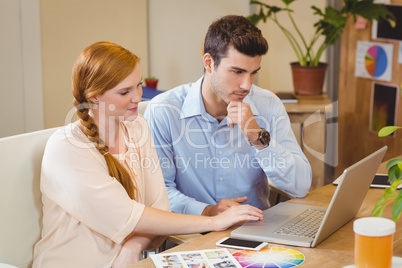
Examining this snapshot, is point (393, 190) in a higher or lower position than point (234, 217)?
higher

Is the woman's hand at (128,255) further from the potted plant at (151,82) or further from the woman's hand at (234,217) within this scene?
the potted plant at (151,82)

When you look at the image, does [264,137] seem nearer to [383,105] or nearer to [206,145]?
[206,145]

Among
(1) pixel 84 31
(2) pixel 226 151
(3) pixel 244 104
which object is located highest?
(1) pixel 84 31

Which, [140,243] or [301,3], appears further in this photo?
[301,3]

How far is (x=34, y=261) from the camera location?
5.94 ft

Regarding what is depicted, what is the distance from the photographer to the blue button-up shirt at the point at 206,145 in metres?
2.24

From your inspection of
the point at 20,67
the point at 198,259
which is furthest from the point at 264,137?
the point at 20,67

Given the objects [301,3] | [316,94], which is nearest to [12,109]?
[316,94]

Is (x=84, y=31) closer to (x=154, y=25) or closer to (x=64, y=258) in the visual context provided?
→ (x=154, y=25)

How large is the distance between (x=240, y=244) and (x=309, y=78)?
2325mm

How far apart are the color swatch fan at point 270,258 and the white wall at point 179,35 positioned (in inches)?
99.9

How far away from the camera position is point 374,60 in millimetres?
3943

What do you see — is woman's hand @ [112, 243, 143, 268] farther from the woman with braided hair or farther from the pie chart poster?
the pie chart poster

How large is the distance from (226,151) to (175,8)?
1.94 metres
